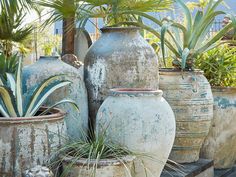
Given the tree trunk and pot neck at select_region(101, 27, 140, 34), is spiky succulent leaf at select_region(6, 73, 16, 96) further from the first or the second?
the tree trunk

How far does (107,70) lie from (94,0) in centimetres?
91

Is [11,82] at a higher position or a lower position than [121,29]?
lower

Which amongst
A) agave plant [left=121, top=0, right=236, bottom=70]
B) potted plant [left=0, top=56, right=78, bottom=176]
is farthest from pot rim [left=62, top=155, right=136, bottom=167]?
agave plant [left=121, top=0, right=236, bottom=70]

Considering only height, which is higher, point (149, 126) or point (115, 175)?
point (149, 126)

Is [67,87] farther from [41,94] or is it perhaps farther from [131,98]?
[131,98]

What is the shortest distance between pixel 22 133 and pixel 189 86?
5.29 feet

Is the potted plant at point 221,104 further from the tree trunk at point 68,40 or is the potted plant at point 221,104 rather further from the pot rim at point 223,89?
the tree trunk at point 68,40

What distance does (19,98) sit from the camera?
2.83 meters

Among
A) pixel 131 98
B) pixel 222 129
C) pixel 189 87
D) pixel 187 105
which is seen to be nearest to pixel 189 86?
pixel 189 87

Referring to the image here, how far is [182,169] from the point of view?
12.1 ft

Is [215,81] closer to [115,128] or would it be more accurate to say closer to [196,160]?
[196,160]

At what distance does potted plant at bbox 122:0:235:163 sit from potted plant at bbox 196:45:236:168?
Answer: 0.26m

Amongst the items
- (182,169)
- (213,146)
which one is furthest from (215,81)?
(182,169)

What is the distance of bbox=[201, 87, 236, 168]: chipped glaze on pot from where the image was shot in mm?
4219
